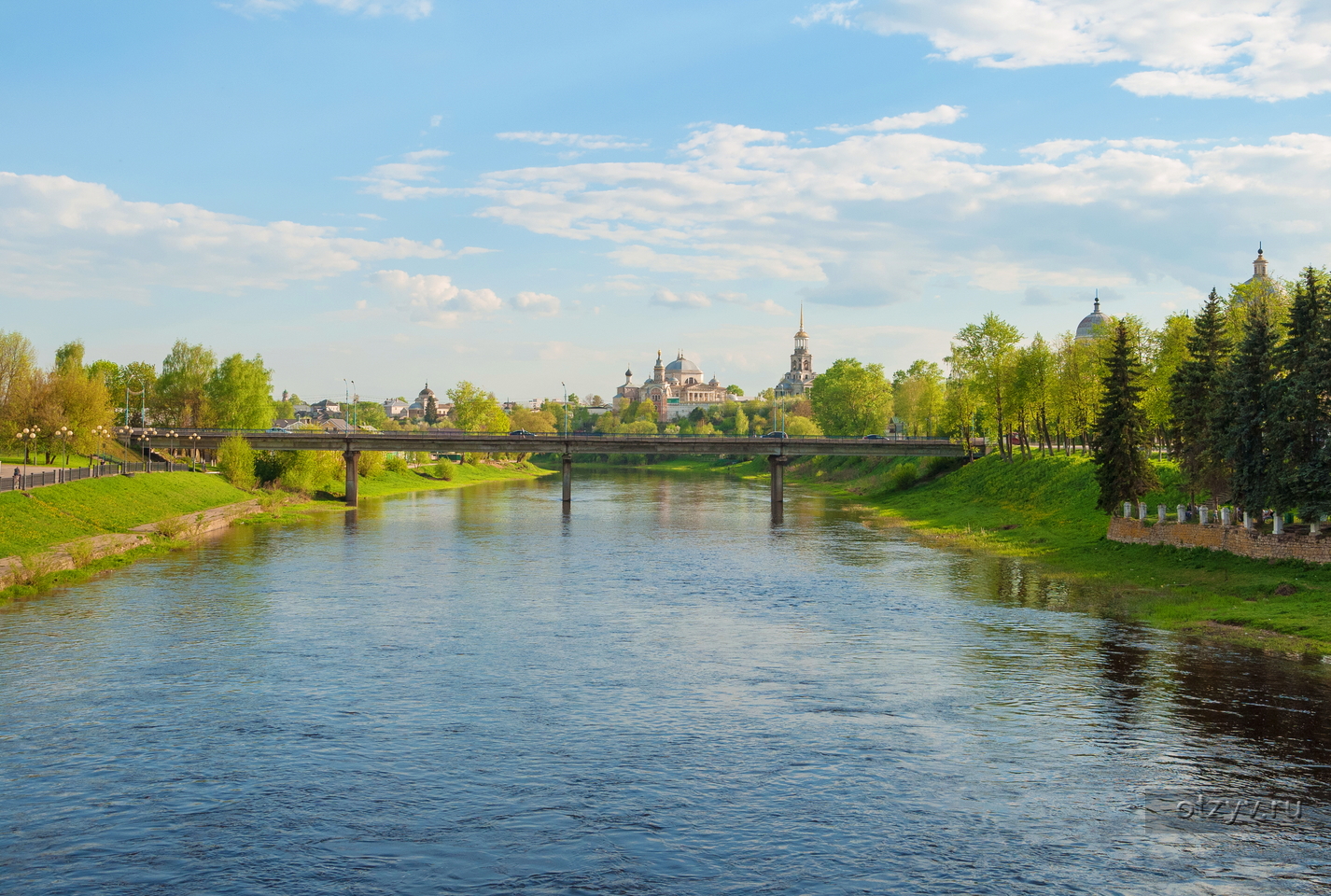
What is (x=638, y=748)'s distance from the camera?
24328 millimetres

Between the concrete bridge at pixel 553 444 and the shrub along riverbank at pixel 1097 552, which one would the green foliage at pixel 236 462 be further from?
the shrub along riverbank at pixel 1097 552

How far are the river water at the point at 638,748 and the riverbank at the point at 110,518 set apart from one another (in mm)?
4630

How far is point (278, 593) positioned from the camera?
150 feet

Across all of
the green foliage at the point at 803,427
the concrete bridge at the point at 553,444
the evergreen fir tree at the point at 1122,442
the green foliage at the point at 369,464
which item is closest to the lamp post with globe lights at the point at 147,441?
the concrete bridge at the point at 553,444

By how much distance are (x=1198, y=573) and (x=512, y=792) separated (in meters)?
36.3

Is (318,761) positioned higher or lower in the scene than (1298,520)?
lower

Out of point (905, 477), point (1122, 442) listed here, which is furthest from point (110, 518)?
point (905, 477)

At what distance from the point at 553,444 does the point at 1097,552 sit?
6498 centimetres

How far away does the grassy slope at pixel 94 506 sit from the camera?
52.8 meters

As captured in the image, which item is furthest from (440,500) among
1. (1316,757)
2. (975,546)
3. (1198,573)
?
(1316,757)

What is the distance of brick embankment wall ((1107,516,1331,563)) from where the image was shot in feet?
135

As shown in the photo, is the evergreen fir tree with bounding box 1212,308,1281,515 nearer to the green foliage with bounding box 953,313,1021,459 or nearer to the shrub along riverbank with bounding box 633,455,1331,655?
the shrub along riverbank with bounding box 633,455,1331,655

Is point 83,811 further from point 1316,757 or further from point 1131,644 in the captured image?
point 1131,644

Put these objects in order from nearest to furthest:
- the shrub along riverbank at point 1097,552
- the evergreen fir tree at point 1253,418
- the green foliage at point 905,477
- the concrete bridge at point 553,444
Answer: the shrub along riverbank at point 1097,552 < the evergreen fir tree at point 1253,418 < the concrete bridge at point 553,444 < the green foliage at point 905,477
